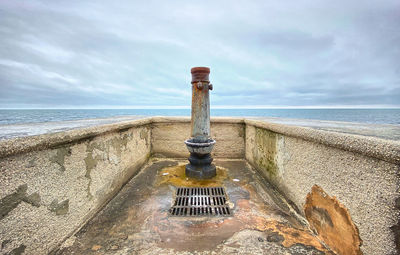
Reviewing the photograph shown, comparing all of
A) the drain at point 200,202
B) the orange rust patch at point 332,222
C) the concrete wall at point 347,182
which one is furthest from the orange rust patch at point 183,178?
the orange rust patch at point 332,222

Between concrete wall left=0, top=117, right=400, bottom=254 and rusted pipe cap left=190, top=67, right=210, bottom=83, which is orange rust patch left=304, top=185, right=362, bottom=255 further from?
rusted pipe cap left=190, top=67, right=210, bottom=83

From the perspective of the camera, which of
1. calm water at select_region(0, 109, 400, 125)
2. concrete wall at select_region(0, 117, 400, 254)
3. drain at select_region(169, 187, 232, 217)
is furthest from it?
calm water at select_region(0, 109, 400, 125)

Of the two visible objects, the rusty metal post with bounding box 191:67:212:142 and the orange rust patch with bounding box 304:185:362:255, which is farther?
the rusty metal post with bounding box 191:67:212:142

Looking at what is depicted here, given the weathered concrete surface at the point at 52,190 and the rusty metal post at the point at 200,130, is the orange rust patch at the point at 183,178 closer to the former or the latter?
the rusty metal post at the point at 200,130

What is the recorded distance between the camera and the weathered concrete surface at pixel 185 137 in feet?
15.6

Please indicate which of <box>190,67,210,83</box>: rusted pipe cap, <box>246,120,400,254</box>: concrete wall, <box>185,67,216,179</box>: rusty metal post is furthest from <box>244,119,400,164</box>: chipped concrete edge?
<box>190,67,210,83</box>: rusted pipe cap

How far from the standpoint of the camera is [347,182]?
1.49m

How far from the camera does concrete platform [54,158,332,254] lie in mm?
1677

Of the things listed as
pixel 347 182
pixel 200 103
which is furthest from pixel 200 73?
pixel 347 182

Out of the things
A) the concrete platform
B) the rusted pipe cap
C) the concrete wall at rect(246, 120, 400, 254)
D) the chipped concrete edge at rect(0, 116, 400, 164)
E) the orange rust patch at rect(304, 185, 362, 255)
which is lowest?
the concrete platform

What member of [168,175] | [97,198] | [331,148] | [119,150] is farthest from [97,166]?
[331,148]

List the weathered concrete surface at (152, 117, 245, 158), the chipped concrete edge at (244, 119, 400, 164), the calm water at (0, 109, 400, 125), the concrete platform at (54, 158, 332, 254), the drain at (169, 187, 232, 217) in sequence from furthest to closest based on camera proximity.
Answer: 1. the calm water at (0, 109, 400, 125)
2. the weathered concrete surface at (152, 117, 245, 158)
3. the drain at (169, 187, 232, 217)
4. the concrete platform at (54, 158, 332, 254)
5. the chipped concrete edge at (244, 119, 400, 164)

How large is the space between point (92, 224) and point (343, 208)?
2.54 m

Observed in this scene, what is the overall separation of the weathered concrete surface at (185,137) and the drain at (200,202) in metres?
1.86
